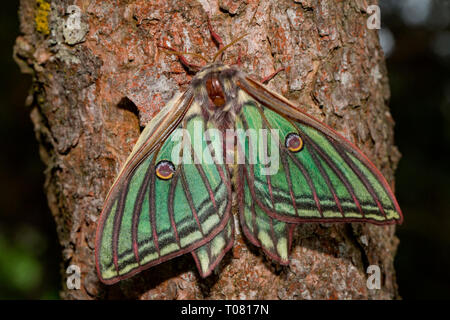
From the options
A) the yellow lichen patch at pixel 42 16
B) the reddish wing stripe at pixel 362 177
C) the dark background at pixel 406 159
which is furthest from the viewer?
the dark background at pixel 406 159

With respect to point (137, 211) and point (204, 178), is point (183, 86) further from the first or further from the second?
point (137, 211)

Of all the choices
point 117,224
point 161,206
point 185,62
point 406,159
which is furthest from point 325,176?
point 406,159

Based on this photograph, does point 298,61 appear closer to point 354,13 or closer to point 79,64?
point 354,13

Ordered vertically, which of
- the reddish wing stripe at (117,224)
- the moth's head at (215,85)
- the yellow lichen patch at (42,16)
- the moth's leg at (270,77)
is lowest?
the reddish wing stripe at (117,224)

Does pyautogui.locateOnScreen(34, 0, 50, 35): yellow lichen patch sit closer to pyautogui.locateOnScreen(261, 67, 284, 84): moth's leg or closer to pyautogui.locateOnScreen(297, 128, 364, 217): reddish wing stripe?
pyautogui.locateOnScreen(261, 67, 284, 84): moth's leg

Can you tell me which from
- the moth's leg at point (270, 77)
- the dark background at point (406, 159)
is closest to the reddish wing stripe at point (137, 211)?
the moth's leg at point (270, 77)

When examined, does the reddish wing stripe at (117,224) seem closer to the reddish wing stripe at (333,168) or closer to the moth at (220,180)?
the moth at (220,180)
